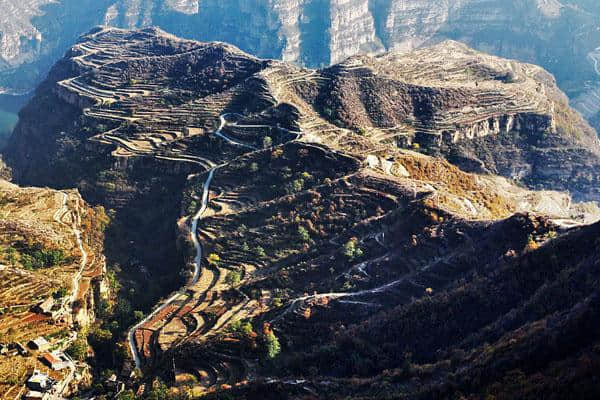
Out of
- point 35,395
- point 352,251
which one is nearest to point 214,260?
point 352,251

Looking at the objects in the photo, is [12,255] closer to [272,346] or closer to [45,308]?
[45,308]

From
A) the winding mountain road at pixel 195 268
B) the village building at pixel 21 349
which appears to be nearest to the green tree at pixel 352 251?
the winding mountain road at pixel 195 268

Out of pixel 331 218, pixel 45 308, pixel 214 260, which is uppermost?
pixel 331 218

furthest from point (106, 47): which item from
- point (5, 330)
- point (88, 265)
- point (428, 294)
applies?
point (428, 294)

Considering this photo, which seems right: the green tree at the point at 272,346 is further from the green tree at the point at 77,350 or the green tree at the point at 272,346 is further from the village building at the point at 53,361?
the village building at the point at 53,361

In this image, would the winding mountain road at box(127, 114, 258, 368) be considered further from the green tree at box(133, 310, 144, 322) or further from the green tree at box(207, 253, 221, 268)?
the green tree at box(207, 253, 221, 268)
